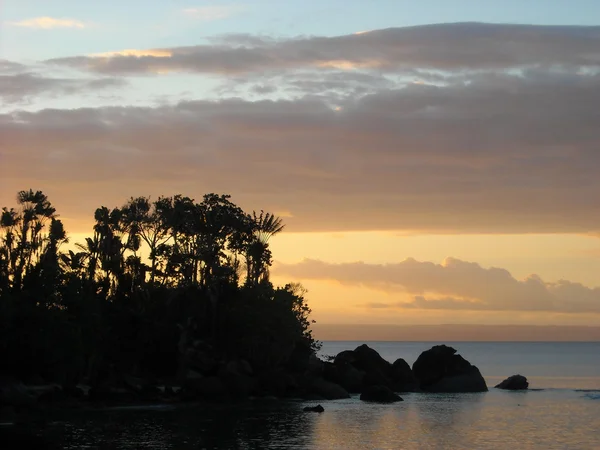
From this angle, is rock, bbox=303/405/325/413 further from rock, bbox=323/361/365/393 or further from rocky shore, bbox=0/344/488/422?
rock, bbox=323/361/365/393

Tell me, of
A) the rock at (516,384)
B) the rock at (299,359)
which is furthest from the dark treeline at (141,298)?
the rock at (516,384)

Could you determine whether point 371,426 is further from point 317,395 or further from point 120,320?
point 120,320

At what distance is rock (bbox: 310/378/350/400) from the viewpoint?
324ft

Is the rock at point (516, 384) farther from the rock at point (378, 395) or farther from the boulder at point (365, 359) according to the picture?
the rock at point (378, 395)

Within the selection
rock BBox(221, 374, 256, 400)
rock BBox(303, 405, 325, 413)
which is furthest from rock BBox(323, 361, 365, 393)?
rock BBox(303, 405, 325, 413)

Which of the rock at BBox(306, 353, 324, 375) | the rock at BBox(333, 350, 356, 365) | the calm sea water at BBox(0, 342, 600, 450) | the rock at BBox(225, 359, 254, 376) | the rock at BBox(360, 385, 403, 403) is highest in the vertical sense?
the rock at BBox(333, 350, 356, 365)

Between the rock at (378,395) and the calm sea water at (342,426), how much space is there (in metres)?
1.57

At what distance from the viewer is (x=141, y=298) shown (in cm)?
9594

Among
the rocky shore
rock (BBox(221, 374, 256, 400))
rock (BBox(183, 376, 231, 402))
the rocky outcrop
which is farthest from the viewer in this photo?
the rocky outcrop

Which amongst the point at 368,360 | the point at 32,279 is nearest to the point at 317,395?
the point at 368,360

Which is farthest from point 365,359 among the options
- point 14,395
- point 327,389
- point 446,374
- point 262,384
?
point 14,395

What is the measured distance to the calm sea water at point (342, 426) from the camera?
5997cm

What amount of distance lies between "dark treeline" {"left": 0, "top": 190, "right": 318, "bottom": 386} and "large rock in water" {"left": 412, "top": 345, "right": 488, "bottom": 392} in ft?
58.6

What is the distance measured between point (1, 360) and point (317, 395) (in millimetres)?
36113
